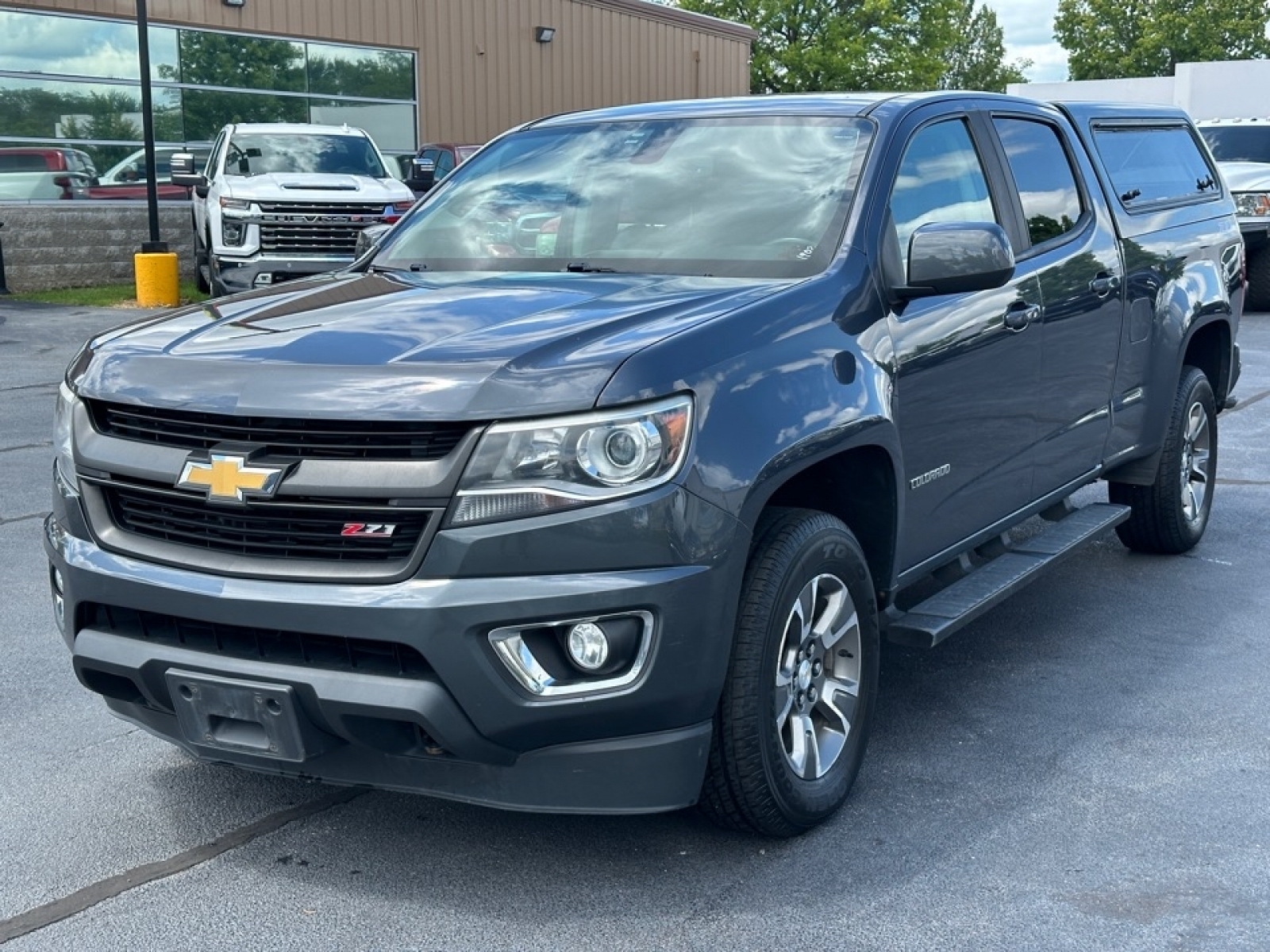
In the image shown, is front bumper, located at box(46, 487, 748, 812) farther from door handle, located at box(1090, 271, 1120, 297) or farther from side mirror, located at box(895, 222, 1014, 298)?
door handle, located at box(1090, 271, 1120, 297)

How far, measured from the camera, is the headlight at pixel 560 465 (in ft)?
10.1

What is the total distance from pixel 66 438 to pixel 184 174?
47.1 feet

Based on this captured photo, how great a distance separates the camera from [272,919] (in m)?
3.27

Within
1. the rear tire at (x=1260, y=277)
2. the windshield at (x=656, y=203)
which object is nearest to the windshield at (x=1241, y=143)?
the rear tire at (x=1260, y=277)

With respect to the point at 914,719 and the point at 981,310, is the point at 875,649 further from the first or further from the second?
the point at 981,310

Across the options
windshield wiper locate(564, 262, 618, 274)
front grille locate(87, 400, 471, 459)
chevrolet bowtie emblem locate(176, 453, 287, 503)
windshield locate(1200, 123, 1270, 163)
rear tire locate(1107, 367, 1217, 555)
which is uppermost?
windshield locate(1200, 123, 1270, 163)

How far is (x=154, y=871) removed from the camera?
138 inches

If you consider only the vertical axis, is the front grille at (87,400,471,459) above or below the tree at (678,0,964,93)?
below

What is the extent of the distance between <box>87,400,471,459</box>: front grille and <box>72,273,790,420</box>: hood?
33 mm

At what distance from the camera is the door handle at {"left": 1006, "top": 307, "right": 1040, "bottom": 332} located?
4596 millimetres

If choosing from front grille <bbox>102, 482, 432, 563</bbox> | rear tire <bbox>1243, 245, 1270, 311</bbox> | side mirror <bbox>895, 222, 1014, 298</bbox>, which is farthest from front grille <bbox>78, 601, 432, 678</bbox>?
rear tire <bbox>1243, 245, 1270, 311</bbox>

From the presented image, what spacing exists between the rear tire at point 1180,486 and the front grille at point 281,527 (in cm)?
393

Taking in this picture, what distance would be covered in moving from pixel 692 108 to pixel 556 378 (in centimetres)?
197

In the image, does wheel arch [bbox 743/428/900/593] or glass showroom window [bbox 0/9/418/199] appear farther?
glass showroom window [bbox 0/9/418/199]
